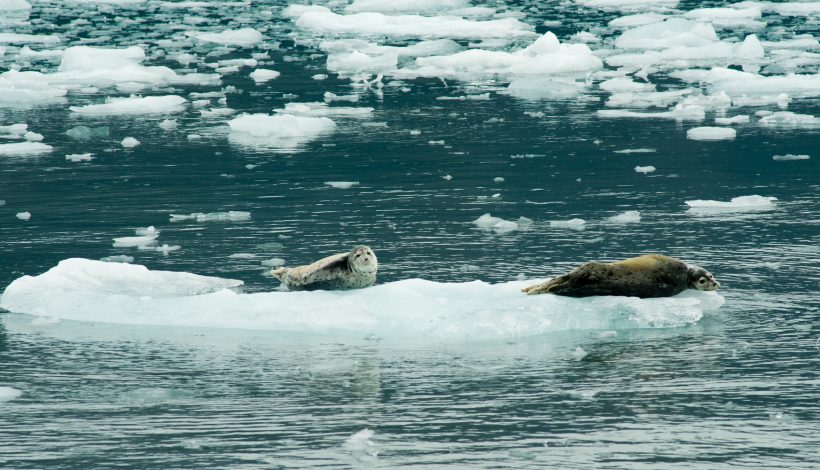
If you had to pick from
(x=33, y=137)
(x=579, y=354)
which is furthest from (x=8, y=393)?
(x=33, y=137)

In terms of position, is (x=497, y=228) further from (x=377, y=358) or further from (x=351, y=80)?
(x=351, y=80)

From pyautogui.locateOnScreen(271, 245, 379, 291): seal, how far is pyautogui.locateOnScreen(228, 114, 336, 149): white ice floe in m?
7.23

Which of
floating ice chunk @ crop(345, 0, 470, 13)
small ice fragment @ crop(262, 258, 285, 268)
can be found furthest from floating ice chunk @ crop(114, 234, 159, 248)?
floating ice chunk @ crop(345, 0, 470, 13)

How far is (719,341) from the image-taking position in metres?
7.43

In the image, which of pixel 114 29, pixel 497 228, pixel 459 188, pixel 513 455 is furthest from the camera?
pixel 114 29

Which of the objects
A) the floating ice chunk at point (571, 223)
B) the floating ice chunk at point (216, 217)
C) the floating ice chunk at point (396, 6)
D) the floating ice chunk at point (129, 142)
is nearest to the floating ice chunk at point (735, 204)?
the floating ice chunk at point (571, 223)

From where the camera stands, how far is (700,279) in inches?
329

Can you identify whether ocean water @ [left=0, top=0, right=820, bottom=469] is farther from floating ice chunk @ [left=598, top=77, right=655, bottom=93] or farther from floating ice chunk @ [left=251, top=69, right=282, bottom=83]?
floating ice chunk @ [left=251, top=69, right=282, bottom=83]

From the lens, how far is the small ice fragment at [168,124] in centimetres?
1670

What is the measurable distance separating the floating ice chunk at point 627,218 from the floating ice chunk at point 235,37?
53.1 feet

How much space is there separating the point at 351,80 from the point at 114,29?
950cm

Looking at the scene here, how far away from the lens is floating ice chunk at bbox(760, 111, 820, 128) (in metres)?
16.2

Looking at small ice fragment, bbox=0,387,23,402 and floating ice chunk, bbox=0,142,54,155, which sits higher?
small ice fragment, bbox=0,387,23,402

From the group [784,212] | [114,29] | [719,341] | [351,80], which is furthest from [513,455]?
[114,29]
